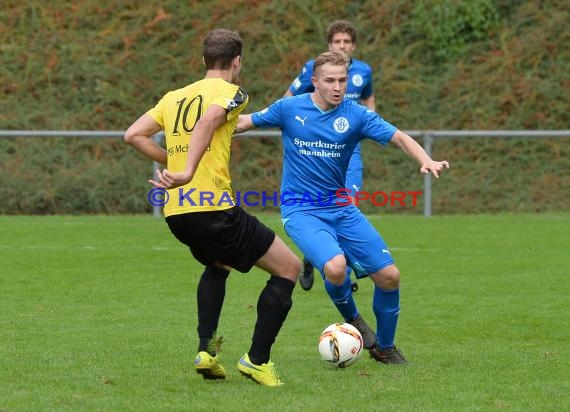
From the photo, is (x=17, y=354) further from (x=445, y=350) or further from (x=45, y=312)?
(x=445, y=350)

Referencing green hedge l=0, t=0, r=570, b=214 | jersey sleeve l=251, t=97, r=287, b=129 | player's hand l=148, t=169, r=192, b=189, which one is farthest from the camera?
green hedge l=0, t=0, r=570, b=214

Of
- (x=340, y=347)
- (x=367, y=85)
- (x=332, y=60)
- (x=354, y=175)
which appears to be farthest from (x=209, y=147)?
(x=367, y=85)

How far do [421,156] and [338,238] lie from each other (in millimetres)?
792

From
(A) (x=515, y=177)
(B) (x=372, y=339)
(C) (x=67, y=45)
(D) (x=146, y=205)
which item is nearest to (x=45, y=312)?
(B) (x=372, y=339)

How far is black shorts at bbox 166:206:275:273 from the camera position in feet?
18.9

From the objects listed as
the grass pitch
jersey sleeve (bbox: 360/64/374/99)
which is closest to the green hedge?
the grass pitch

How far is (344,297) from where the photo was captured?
6930 mm

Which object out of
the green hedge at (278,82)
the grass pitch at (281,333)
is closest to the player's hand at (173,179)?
the grass pitch at (281,333)

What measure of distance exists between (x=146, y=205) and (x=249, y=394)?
1211cm

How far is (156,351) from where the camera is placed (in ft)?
22.6

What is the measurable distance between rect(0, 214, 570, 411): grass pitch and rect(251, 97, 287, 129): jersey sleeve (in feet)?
4.52

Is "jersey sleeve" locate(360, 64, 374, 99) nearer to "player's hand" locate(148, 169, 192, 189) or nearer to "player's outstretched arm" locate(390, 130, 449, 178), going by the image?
"player's outstretched arm" locate(390, 130, 449, 178)

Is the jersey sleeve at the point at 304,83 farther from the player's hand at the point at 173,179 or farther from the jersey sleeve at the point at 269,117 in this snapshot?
the player's hand at the point at 173,179

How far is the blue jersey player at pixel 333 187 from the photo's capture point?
6691 millimetres
